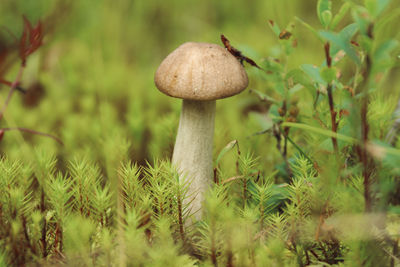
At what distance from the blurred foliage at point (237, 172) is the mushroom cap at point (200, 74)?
14 cm

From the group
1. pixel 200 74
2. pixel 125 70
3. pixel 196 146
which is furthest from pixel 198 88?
pixel 125 70

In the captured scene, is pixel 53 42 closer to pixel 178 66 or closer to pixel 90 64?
pixel 90 64

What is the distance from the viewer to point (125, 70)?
88.4 inches

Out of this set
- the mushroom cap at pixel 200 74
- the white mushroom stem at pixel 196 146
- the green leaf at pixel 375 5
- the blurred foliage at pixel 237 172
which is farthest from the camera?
the white mushroom stem at pixel 196 146

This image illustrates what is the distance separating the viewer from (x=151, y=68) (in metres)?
2.43

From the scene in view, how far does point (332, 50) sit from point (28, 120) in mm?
1418

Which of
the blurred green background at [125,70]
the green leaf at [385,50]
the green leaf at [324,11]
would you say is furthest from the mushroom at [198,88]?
the green leaf at [385,50]

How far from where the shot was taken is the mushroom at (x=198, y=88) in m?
1.00

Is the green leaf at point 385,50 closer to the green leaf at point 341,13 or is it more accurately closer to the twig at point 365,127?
the twig at point 365,127

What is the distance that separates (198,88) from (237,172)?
1.03 feet

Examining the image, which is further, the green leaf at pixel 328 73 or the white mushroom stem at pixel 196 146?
the white mushroom stem at pixel 196 146

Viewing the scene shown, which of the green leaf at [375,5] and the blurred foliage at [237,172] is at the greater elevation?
the green leaf at [375,5]

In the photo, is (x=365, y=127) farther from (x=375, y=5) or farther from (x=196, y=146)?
(x=196, y=146)

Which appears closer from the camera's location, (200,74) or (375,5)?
(375,5)
